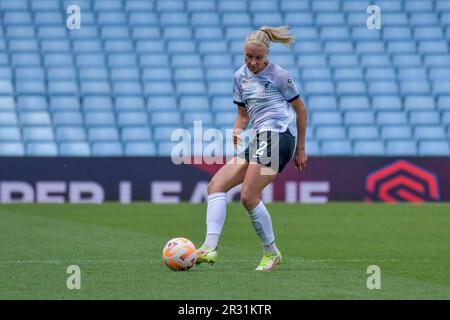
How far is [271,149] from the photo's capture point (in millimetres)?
8508

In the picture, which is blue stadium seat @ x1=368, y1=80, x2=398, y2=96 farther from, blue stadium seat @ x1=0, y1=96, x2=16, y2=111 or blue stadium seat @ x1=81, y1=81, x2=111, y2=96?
blue stadium seat @ x1=0, y1=96, x2=16, y2=111

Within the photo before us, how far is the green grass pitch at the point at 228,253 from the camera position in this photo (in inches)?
278

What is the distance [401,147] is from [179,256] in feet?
43.9

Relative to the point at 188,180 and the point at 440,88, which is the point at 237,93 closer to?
the point at 188,180

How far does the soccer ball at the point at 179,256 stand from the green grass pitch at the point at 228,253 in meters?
0.12

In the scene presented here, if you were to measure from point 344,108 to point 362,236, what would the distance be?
9.85 meters

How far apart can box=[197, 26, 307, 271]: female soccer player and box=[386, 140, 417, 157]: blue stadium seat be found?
12.5m

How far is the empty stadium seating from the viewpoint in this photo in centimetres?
2092

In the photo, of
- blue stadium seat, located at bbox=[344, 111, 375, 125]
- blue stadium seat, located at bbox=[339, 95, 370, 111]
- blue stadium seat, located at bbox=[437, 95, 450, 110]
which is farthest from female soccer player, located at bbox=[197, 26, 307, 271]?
blue stadium seat, located at bbox=[437, 95, 450, 110]

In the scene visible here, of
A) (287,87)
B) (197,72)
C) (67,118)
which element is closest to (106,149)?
(67,118)

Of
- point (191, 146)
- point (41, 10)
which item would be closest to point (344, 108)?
point (191, 146)

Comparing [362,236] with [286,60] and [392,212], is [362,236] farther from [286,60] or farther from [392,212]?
[286,60]

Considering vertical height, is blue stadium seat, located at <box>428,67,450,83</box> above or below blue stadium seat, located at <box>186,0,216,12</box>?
below

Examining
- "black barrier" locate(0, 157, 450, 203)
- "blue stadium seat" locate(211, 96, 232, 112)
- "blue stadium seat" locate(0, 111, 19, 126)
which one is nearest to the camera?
"black barrier" locate(0, 157, 450, 203)
